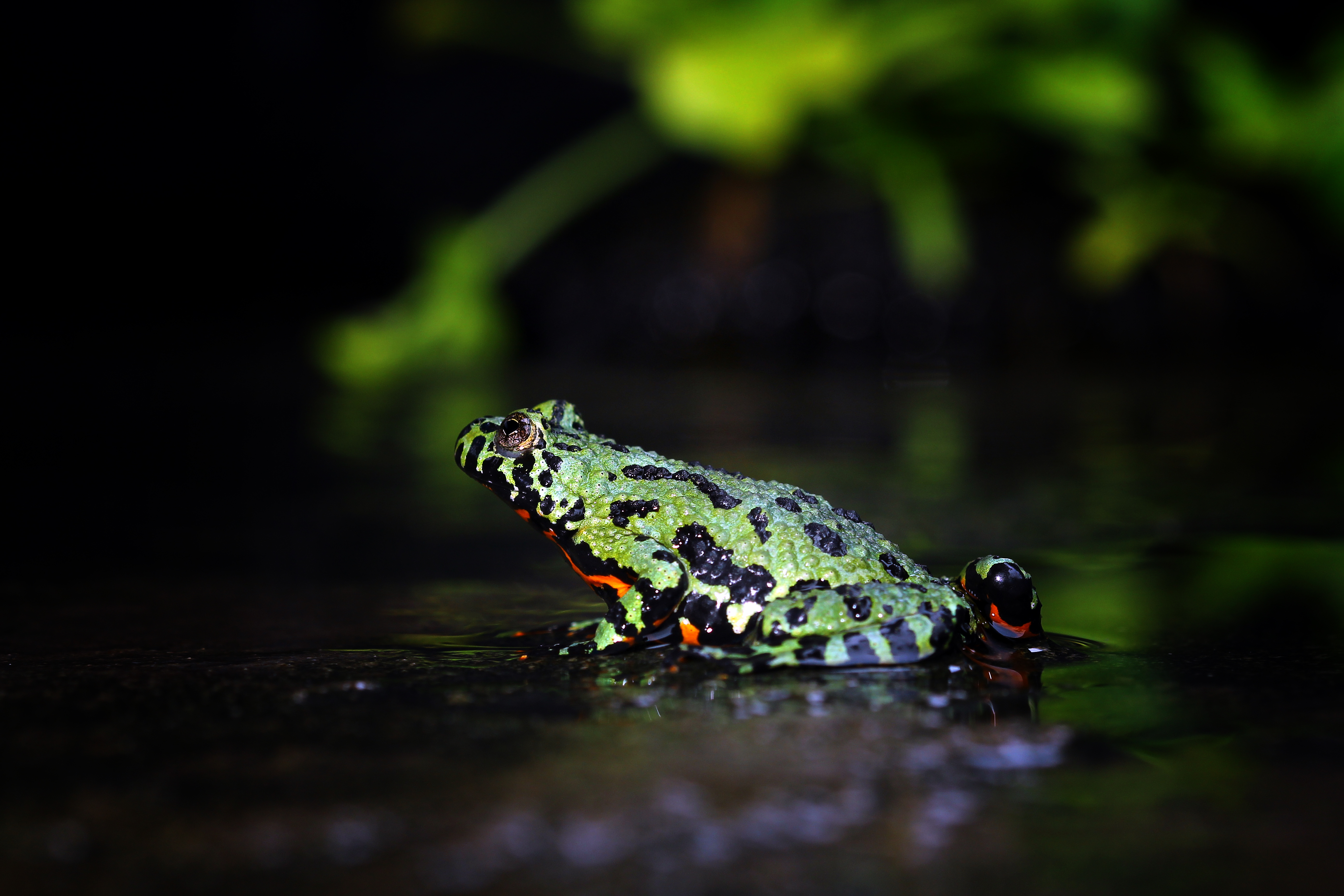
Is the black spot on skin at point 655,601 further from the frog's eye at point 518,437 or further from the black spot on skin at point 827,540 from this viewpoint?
the frog's eye at point 518,437

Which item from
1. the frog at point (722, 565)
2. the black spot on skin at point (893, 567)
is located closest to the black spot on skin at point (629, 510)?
the frog at point (722, 565)

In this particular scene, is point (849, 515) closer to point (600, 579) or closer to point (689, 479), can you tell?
point (689, 479)

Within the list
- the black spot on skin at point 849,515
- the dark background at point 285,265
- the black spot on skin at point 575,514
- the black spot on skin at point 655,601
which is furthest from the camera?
the dark background at point 285,265

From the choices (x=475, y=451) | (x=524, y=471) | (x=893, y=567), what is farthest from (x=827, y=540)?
(x=475, y=451)

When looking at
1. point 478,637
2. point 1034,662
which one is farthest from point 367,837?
point 1034,662

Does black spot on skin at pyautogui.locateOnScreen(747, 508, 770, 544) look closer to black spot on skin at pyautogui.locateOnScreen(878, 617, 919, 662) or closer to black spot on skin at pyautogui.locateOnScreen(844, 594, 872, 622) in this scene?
black spot on skin at pyautogui.locateOnScreen(844, 594, 872, 622)

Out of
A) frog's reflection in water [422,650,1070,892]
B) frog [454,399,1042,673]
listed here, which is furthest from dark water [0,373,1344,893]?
frog [454,399,1042,673]
